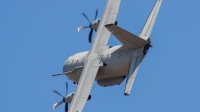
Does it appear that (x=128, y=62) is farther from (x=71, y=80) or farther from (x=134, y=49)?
(x=71, y=80)

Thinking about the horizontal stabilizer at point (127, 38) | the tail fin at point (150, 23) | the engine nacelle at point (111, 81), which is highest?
the tail fin at point (150, 23)

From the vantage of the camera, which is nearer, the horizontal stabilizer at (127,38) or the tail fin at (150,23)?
the horizontal stabilizer at (127,38)

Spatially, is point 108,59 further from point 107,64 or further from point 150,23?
point 150,23

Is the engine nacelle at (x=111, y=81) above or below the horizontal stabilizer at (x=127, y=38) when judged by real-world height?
below

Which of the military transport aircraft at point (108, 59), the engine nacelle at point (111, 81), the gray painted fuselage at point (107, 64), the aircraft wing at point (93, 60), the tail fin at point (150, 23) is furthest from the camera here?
the engine nacelle at point (111, 81)

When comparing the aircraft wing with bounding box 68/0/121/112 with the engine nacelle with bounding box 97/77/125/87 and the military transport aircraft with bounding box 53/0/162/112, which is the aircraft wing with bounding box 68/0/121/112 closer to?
the military transport aircraft with bounding box 53/0/162/112

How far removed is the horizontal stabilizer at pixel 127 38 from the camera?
9662 centimetres

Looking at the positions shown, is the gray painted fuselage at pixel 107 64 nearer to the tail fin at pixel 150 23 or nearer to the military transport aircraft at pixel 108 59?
the military transport aircraft at pixel 108 59

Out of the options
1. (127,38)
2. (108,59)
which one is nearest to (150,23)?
(127,38)

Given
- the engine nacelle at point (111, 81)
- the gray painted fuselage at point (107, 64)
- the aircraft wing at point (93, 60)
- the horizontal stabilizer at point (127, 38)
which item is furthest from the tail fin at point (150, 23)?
the engine nacelle at point (111, 81)

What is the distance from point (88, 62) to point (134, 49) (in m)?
6.63

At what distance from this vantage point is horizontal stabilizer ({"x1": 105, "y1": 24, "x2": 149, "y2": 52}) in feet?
317

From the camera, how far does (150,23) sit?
331ft

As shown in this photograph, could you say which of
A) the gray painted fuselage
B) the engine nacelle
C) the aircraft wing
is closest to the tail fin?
the gray painted fuselage
